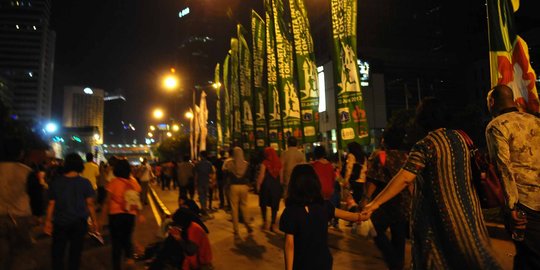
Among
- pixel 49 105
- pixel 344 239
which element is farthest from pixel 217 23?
pixel 344 239

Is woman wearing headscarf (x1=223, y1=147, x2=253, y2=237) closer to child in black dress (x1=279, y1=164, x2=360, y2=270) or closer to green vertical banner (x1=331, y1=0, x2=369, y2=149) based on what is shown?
green vertical banner (x1=331, y1=0, x2=369, y2=149)

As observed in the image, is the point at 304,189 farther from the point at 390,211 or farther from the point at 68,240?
the point at 68,240

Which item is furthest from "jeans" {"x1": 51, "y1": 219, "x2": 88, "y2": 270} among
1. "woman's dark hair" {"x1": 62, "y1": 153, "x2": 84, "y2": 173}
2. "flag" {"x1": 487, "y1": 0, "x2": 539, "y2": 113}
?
"flag" {"x1": 487, "y1": 0, "x2": 539, "y2": 113}

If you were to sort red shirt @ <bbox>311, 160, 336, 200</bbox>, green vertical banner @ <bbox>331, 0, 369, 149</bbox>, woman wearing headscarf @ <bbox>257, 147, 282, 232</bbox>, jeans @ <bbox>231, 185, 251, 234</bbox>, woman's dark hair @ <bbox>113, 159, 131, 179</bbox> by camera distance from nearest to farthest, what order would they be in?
1. woman's dark hair @ <bbox>113, 159, 131, 179</bbox>
2. red shirt @ <bbox>311, 160, 336, 200</bbox>
3. jeans @ <bbox>231, 185, 251, 234</bbox>
4. woman wearing headscarf @ <bbox>257, 147, 282, 232</bbox>
5. green vertical banner @ <bbox>331, 0, 369, 149</bbox>

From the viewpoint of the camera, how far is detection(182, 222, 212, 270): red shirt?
5699mm

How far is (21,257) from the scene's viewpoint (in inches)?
156

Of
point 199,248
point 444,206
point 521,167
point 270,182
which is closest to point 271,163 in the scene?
point 270,182

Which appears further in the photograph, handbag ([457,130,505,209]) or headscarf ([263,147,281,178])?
headscarf ([263,147,281,178])

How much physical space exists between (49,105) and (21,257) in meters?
215

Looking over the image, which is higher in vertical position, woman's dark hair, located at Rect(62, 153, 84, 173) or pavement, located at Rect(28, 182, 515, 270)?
woman's dark hair, located at Rect(62, 153, 84, 173)

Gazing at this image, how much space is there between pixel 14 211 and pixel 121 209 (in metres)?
1.89

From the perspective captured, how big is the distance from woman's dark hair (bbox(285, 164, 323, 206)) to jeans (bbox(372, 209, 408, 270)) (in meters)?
1.78

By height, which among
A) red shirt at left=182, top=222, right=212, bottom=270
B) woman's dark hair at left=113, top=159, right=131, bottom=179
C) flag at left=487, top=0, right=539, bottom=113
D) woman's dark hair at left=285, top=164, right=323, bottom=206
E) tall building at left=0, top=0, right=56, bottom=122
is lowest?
red shirt at left=182, top=222, right=212, bottom=270

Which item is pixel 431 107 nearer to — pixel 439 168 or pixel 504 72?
pixel 439 168
